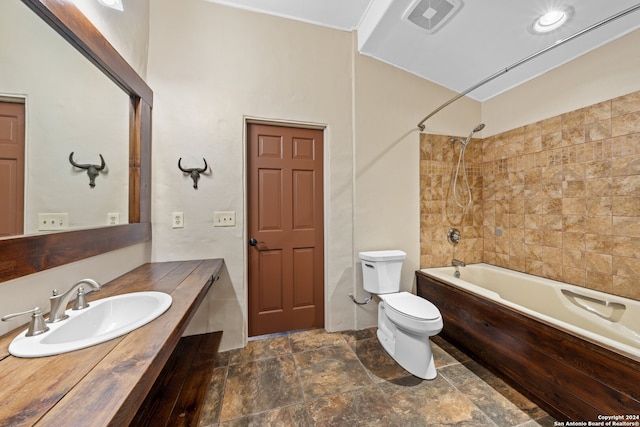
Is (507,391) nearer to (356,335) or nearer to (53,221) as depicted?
(356,335)

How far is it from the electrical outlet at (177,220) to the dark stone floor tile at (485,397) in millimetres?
2186

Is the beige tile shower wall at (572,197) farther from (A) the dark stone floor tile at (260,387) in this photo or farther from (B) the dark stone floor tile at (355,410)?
(A) the dark stone floor tile at (260,387)

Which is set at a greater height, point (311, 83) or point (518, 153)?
point (311, 83)

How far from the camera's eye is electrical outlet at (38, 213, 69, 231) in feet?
3.17

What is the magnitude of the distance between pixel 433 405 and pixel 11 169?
7.37 feet

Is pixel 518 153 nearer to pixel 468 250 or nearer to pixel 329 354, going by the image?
pixel 468 250

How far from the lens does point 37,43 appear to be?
94 cm

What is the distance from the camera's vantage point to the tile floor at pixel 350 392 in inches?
51.0

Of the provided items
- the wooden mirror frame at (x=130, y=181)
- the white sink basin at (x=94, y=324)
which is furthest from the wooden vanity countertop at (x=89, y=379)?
the wooden mirror frame at (x=130, y=181)

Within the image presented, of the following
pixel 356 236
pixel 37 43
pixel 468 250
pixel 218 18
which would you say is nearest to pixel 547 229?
pixel 468 250

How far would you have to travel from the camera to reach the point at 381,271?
2033mm

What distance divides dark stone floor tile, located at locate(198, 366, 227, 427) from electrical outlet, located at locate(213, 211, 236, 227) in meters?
1.05

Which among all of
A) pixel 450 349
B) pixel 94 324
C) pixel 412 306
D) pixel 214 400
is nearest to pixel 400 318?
pixel 412 306

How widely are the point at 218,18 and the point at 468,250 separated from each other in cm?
316
